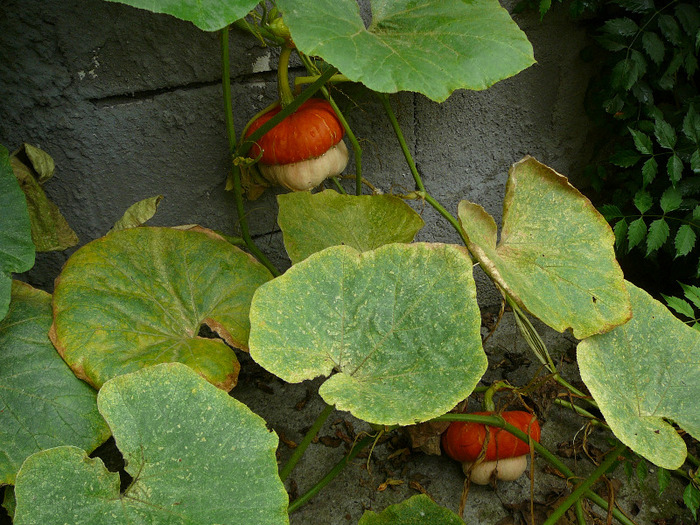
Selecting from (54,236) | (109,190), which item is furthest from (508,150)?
(54,236)

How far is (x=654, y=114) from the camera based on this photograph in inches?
61.3

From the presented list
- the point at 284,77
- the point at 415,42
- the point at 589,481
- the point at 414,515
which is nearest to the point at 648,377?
the point at 589,481

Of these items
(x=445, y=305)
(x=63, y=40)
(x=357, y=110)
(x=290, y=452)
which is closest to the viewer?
(x=445, y=305)

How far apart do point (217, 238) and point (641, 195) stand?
3.77 ft

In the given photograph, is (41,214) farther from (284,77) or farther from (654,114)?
(654,114)

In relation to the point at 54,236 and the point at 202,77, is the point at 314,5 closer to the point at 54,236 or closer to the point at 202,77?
the point at 202,77

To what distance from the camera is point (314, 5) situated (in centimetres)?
92

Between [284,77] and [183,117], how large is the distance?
0.26 m

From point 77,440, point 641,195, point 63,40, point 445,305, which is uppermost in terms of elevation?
point 63,40

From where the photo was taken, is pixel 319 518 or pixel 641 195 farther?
pixel 641 195

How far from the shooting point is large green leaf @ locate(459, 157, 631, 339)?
999 millimetres

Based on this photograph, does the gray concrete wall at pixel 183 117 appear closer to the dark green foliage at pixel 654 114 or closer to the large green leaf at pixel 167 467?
the dark green foliage at pixel 654 114

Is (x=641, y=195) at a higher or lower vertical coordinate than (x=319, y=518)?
higher

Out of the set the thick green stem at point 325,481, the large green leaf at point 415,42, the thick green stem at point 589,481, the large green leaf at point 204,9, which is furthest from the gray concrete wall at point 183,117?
the thick green stem at point 589,481
